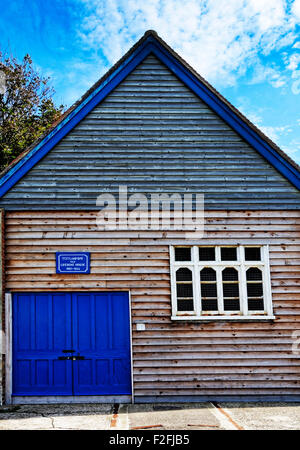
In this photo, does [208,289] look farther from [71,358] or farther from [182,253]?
[71,358]

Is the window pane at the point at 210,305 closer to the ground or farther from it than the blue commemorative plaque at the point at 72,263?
closer to the ground

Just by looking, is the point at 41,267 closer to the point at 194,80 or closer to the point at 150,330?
the point at 150,330

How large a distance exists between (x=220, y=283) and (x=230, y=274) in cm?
34

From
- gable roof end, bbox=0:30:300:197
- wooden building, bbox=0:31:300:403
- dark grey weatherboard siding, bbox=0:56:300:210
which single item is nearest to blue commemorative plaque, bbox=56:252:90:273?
wooden building, bbox=0:31:300:403

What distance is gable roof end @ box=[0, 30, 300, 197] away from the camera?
8508 mm

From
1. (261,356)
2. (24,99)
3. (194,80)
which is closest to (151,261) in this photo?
(261,356)

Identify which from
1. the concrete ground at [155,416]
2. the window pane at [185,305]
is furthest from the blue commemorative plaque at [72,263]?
the concrete ground at [155,416]

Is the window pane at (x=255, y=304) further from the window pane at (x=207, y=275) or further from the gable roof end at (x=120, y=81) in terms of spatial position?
the gable roof end at (x=120, y=81)

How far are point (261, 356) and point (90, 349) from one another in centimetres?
382

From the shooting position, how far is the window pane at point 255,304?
8.55 m

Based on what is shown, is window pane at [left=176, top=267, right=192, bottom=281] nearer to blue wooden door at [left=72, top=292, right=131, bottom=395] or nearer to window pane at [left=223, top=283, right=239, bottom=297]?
window pane at [left=223, top=283, right=239, bottom=297]

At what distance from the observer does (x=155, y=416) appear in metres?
7.04

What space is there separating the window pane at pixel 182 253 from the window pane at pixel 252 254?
137 cm

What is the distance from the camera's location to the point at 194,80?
8.91 meters
